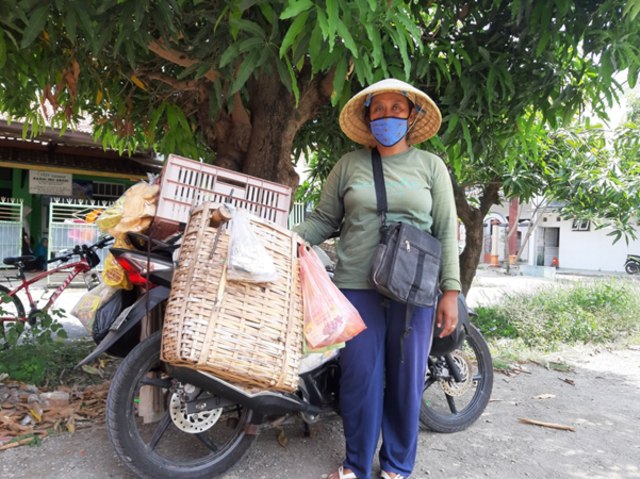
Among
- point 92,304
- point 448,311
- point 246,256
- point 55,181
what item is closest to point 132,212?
point 92,304

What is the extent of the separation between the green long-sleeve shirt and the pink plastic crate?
42 cm

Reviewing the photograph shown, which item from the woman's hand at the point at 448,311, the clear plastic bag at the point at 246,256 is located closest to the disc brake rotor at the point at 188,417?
the clear plastic bag at the point at 246,256

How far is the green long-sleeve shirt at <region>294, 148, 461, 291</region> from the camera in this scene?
7.41 ft

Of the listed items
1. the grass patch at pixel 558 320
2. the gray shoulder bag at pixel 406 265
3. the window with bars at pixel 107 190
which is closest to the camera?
the gray shoulder bag at pixel 406 265

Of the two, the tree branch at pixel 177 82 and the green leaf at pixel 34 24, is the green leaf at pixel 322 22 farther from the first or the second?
the tree branch at pixel 177 82

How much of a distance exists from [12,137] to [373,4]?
1045cm

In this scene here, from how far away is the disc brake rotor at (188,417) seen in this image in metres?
2.16

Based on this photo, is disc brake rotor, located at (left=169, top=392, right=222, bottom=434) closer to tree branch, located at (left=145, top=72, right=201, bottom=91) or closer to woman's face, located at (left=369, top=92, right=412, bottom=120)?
woman's face, located at (left=369, top=92, right=412, bottom=120)

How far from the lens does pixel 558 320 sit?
645 centimetres

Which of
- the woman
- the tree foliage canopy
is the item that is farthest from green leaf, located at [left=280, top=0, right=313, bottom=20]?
the woman

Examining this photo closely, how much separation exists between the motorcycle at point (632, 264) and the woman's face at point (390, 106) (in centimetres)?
2204

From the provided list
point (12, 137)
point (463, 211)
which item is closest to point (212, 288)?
point (463, 211)

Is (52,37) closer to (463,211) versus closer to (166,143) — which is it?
(166,143)

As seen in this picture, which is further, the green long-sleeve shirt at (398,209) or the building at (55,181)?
the building at (55,181)
